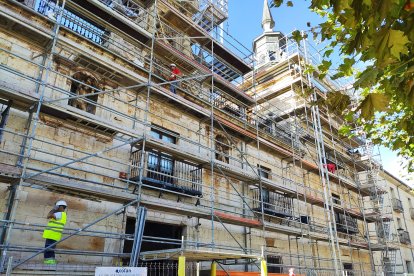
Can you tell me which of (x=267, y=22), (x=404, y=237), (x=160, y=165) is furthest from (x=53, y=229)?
(x=267, y=22)

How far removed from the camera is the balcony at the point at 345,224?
58.3ft

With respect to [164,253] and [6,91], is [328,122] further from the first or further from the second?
[6,91]

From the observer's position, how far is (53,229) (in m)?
7.09

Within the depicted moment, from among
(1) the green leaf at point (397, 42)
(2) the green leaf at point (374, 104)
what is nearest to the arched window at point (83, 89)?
(2) the green leaf at point (374, 104)

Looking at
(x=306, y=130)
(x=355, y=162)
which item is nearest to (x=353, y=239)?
(x=355, y=162)

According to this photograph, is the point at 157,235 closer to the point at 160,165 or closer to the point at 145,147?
the point at 160,165

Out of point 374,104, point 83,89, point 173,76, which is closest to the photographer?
point 374,104

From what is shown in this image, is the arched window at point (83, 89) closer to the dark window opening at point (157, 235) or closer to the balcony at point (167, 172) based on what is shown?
the balcony at point (167, 172)

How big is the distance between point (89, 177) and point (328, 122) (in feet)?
49.0

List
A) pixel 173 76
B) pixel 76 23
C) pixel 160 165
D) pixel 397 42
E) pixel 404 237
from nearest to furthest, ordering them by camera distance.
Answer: pixel 397 42 → pixel 76 23 → pixel 160 165 → pixel 173 76 → pixel 404 237

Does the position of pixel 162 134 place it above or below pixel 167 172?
above

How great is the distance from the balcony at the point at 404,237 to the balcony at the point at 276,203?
12.5m

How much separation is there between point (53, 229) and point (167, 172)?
14.9 feet

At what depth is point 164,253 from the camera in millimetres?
7242
